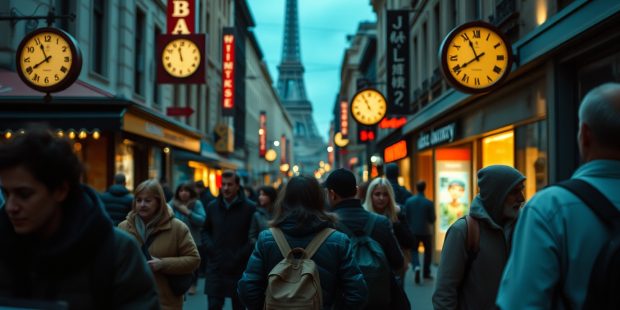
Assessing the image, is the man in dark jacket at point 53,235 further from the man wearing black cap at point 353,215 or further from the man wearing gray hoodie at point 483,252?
the man wearing black cap at point 353,215

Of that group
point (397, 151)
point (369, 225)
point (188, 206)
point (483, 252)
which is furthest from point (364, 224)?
point (397, 151)

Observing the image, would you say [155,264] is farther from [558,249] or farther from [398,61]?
[398,61]

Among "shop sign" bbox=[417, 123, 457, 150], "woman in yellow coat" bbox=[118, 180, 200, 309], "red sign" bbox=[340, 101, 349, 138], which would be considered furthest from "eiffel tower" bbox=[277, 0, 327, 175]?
"woman in yellow coat" bbox=[118, 180, 200, 309]

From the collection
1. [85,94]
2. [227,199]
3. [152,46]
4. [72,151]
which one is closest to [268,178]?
[152,46]

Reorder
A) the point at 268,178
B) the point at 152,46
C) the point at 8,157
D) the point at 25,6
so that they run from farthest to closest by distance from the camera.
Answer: the point at 268,178 → the point at 152,46 → the point at 25,6 → the point at 8,157

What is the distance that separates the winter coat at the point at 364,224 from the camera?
5.06 metres

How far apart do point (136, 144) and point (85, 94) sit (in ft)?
17.1

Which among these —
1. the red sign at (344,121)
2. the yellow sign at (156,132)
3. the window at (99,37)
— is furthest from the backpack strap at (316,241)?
the red sign at (344,121)

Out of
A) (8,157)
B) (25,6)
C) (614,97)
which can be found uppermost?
(25,6)

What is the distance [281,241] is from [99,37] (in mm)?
13990

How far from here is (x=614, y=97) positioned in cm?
234

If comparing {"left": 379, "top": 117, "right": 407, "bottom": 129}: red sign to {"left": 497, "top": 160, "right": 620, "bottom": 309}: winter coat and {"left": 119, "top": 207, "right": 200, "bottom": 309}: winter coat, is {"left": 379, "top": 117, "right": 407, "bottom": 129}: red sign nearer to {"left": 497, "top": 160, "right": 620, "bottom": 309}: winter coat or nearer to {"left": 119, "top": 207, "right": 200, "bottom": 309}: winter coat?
{"left": 119, "top": 207, "right": 200, "bottom": 309}: winter coat

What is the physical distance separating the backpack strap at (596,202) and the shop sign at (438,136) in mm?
13505

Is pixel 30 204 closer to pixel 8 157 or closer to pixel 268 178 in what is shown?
pixel 8 157
